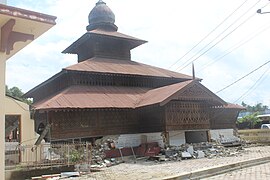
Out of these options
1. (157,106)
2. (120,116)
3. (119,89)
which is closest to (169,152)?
(157,106)

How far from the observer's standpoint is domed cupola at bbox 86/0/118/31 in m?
25.3

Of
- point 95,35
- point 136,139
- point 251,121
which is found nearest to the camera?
point 136,139

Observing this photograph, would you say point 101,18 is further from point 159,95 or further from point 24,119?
point 24,119

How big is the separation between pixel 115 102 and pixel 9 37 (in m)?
13.1

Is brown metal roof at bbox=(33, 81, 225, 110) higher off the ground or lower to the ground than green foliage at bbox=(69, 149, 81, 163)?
higher

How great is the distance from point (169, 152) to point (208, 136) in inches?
180

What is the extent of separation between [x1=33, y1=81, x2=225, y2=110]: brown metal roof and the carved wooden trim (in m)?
10.3

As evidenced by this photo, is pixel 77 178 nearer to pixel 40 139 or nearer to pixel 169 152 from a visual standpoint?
pixel 40 139

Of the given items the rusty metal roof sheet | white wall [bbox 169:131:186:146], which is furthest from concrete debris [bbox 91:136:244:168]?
the rusty metal roof sheet

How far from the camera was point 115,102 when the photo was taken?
687 inches

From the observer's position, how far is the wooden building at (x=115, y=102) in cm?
1594

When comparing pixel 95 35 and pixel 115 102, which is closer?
pixel 115 102

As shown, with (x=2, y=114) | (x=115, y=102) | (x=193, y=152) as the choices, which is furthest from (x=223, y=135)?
(x=2, y=114)

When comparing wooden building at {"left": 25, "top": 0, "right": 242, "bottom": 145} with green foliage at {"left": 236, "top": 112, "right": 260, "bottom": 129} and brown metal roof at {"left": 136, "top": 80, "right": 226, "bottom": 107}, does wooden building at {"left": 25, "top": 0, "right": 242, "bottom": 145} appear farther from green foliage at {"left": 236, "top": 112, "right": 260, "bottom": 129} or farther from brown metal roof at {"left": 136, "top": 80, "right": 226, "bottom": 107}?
green foliage at {"left": 236, "top": 112, "right": 260, "bottom": 129}
